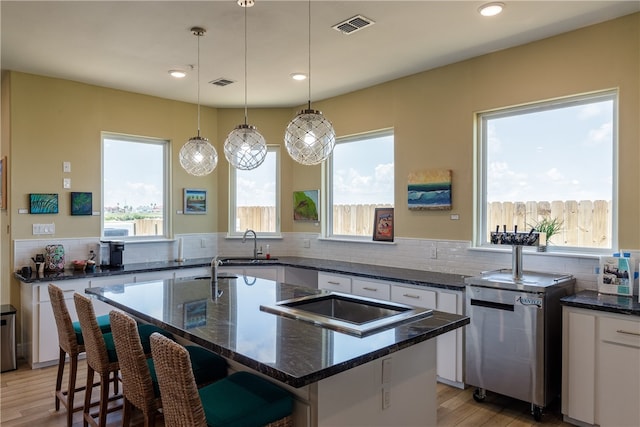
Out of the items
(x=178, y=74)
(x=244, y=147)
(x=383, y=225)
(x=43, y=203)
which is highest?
(x=178, y=74)

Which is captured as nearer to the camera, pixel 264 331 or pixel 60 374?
pixel 264 331

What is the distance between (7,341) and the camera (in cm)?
397

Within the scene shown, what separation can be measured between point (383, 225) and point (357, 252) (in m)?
0.48

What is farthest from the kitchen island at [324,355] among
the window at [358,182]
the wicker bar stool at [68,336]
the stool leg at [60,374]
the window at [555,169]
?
the window at [358,182]

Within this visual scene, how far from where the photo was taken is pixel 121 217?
16.8 feet

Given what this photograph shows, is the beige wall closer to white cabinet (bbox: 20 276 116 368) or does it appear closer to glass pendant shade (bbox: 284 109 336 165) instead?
→ white cabinet (bbox: 20 276 116 368)

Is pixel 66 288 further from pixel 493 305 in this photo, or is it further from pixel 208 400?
pixel 493 305

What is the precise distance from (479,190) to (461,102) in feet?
2.77

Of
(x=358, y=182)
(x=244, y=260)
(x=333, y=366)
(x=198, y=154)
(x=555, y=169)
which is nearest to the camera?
(x=333, y=366)

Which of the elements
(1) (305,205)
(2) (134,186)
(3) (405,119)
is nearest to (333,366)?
(3) (405,119)

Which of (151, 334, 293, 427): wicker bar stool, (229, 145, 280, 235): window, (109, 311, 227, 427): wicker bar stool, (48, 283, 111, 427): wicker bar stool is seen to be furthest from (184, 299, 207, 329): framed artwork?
(229, 145, 280, 235): window

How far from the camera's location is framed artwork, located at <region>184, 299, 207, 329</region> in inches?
84.0

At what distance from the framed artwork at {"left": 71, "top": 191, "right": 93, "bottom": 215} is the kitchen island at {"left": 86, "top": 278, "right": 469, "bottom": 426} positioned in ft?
8.19

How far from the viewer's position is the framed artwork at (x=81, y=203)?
4.65 meters
